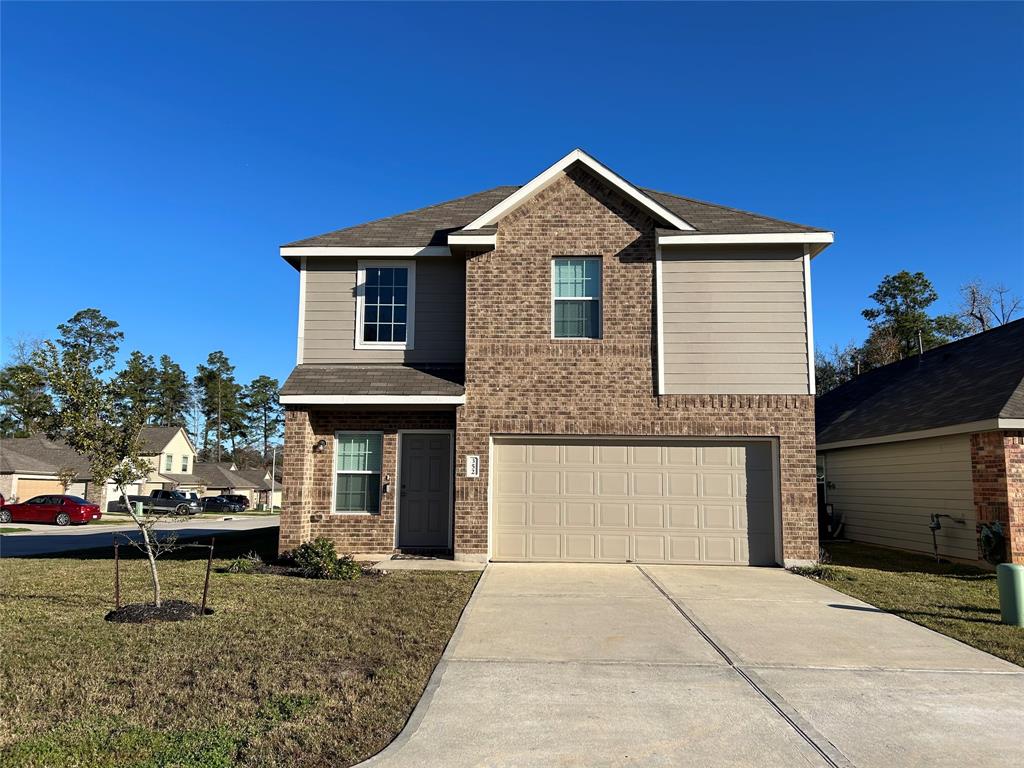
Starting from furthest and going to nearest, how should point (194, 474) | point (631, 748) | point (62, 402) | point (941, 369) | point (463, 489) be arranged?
point (194, 474)
point (941, 369)
point (463, 489)
point (62, 402)
point (631, 748)

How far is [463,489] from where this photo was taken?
11.7 m

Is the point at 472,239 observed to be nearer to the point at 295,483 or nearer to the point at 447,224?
the point at 447,224

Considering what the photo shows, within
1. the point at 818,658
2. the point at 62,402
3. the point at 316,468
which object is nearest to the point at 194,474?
the point at 316,468

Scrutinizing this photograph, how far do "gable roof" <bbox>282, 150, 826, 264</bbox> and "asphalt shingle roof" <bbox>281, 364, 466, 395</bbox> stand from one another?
224 cm

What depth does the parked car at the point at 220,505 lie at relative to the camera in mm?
49812

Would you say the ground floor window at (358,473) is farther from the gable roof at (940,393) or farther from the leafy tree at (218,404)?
the leafy tree at (218,404)

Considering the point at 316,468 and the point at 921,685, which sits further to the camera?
the point at 316,468

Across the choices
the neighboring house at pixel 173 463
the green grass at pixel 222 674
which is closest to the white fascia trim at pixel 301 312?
the green grass at pixel 222 674

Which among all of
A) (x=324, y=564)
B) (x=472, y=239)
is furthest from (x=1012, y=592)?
(x=472, y=239)

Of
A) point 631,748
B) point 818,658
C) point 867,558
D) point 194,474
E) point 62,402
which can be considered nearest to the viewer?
point 631,748

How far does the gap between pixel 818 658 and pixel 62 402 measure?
809cm

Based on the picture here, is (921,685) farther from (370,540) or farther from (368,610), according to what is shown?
(370,540)

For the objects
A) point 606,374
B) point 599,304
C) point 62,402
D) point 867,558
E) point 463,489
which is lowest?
point 867,558

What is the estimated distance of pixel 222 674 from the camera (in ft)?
17.8
